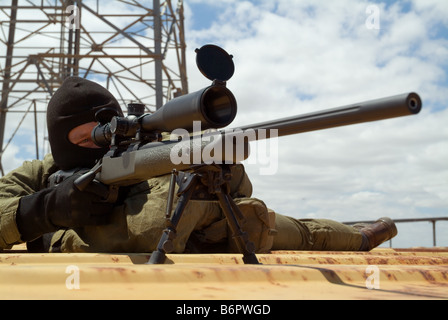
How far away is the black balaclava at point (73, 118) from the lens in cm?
250

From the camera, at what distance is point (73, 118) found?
251cm

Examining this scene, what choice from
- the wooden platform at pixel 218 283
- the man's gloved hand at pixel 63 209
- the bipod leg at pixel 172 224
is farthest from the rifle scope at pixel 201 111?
the man's gloved hand at pixel 63 209

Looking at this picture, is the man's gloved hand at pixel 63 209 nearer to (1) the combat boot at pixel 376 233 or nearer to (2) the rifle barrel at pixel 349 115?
(2) the rifle barrel at pixel 349 115

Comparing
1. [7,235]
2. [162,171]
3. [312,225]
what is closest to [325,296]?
[162,171]

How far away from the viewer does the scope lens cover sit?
1.52 m

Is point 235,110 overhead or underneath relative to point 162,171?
overhead

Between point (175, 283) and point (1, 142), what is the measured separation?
9.97 m

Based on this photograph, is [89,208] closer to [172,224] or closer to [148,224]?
[148,224]

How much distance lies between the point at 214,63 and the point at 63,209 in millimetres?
922

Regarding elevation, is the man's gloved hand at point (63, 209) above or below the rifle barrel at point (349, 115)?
below

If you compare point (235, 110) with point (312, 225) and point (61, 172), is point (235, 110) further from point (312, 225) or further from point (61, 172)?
point (312, 225)

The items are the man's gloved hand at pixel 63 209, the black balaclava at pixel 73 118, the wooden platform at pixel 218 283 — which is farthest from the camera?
the black balaclava at pixel 73 118

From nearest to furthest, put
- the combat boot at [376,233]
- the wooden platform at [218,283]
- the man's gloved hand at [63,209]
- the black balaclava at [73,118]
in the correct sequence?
the wooden platform at [218,283] → the man's gloved hand at [63,209] → the black balaclava at [73,118] → the combat boot at [376,233]

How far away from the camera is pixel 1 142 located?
10.2 m
